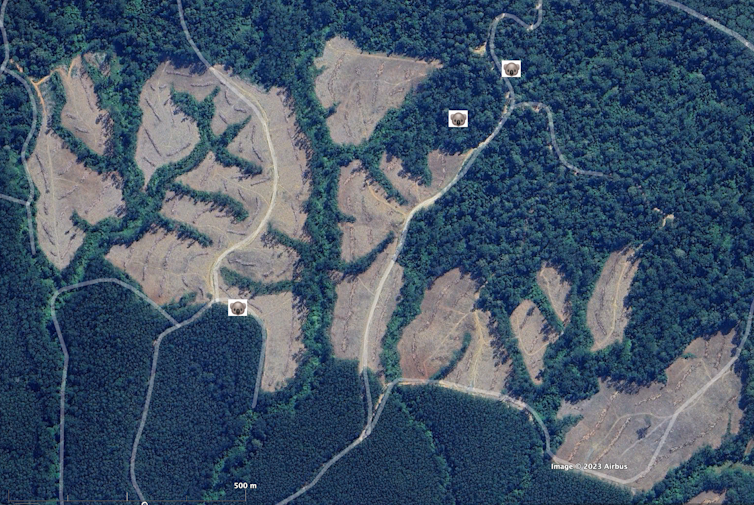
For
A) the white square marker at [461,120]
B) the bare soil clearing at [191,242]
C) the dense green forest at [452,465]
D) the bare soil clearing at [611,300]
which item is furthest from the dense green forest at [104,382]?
the bare soil clearing at [611,300]

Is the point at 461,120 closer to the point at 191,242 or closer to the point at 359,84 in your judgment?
the point at 359,84

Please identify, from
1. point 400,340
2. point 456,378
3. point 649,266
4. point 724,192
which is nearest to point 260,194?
point 400,340

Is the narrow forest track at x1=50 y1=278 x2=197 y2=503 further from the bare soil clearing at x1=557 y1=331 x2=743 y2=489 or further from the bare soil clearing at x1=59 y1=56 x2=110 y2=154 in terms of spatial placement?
the bare soil clearing at x1=557 y1=331 x2=743 y2=489

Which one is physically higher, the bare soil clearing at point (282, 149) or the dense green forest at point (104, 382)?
the bare soil clearing at point (282, 149)

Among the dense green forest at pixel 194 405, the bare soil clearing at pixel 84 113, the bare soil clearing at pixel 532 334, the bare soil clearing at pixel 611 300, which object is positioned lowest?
the dense green forest at pixel 194 405

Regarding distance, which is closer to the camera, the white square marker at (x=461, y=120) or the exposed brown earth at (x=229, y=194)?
the exposed brown earth at (x=229, y=194)

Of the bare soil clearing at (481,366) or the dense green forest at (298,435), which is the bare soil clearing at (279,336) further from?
the bare soil clearing at (481,366)

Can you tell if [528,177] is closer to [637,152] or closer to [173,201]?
[637,152]

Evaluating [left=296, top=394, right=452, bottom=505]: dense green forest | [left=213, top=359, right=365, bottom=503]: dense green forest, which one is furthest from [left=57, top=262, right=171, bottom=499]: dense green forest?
[left=296, top=394, right=452, bottom=505]: dense green forest
